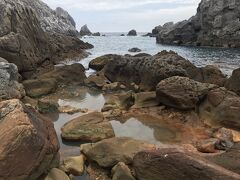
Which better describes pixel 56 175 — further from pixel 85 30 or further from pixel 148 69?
pixel 85 30

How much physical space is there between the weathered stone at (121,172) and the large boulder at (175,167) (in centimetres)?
22

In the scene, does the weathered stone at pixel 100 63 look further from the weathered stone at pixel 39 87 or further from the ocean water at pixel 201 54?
the weathered stone at pixel 39 87

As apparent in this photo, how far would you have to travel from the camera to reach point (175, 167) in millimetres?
8711

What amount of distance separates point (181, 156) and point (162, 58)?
14791mm

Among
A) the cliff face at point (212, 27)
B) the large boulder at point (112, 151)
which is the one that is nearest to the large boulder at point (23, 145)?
the large boulder at point (112, 151)

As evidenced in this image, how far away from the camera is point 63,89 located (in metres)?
23.0

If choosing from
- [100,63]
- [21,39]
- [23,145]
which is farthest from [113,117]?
[100,63]

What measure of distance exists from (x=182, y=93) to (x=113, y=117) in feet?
10.8

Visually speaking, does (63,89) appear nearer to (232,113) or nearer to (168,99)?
(168,99)

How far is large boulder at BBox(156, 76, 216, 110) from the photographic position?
1642cm

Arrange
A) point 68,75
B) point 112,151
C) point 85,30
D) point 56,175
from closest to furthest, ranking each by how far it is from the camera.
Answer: point 56,175, point 112,151, point 68,75, point 85,30

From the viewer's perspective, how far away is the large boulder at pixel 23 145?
876 centimetres

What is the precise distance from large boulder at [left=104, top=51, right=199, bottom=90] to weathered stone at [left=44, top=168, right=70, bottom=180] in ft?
39.2

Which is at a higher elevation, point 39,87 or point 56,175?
point 56,175
